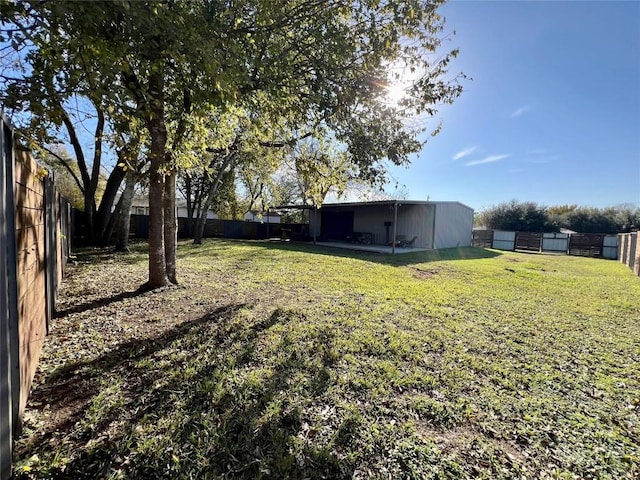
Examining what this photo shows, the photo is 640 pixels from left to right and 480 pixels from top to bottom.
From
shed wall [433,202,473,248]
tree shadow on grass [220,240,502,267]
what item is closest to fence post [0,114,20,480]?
tree shadow on grass [220,240,502,267]

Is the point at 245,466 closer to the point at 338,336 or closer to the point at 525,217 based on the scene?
the point at 338,336

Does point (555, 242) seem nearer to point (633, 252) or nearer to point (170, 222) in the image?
point (633, 252)

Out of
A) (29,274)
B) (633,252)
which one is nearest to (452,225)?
(633,252)

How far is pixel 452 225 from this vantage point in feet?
58.6

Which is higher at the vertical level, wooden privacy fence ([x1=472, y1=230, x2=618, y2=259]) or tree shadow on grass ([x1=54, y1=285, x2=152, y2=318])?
wooden privacy fence ([x1=472, y1=230, x2=618, y2=259])

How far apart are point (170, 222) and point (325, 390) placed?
14.7 ft

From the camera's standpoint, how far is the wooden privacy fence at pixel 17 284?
4.74 feet

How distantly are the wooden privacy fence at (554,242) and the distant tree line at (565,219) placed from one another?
628 centimetres

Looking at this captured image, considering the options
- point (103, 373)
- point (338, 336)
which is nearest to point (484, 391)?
point (338, 336)

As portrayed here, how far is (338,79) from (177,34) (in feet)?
7.45

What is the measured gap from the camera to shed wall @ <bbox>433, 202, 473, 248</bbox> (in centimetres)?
1670

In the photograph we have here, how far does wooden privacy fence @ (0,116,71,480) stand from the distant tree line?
1203 inches

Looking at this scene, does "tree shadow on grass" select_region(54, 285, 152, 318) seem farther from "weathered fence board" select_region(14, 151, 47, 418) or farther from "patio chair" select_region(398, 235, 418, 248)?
"patio chair" select_region(398, 235, 418, 248)

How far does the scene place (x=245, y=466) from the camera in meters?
1.77
